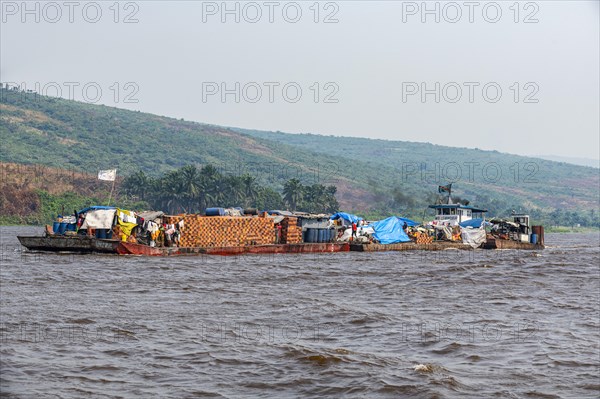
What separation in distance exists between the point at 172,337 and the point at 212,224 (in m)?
28.8

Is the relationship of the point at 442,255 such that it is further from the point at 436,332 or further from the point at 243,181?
the point at 243,181

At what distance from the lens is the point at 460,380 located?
50.6ft

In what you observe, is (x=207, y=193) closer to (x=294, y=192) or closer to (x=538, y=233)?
(x=294, y=192)

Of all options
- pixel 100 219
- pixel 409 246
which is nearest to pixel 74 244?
pixel 100 219

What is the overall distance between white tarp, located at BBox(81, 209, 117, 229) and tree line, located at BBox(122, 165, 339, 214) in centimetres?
7841

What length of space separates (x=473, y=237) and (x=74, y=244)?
31473mm

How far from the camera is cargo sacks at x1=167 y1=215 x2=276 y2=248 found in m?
46.7

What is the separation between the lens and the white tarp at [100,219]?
4275cm

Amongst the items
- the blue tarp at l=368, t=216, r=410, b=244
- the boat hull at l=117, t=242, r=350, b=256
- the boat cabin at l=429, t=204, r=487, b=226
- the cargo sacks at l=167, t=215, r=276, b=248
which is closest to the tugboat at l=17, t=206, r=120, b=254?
the boat hull at l=117, t=242, r=350, b=256

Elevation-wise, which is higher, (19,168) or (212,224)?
(19,168)

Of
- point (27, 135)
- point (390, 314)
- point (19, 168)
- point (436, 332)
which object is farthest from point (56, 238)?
point (27, 135)

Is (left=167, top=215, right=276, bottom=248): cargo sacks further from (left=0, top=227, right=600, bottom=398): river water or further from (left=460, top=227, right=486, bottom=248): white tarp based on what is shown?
(left=460, top=227, right=486, bottom=248): white tarp

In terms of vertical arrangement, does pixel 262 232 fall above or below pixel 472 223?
below

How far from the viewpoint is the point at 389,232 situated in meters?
57.8
